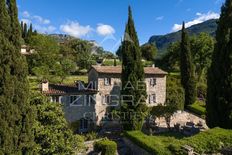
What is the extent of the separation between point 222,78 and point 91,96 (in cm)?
1622

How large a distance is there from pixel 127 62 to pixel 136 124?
6.84 meters

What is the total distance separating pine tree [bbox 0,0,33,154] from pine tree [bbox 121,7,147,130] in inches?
608

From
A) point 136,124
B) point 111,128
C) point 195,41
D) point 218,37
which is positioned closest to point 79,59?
point 195,41

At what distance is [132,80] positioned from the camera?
31.3 meters

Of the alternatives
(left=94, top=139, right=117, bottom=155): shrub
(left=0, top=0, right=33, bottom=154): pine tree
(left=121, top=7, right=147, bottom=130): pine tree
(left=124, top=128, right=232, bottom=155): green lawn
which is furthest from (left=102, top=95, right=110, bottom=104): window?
(left=0, top=0, right=33, bottom=154): pine tree

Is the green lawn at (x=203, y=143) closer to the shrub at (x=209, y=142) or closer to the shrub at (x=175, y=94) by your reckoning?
the shrub at (x=209, y=142)

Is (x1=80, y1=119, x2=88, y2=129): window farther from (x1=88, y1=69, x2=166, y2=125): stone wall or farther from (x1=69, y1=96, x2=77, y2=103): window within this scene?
(x1=69, y1=96, x2=77, y2=103): window

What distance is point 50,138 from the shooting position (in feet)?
62.6

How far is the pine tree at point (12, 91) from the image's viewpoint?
15.5 meters

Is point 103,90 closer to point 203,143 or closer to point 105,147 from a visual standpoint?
point 105,147

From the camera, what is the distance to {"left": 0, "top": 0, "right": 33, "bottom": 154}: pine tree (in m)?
15.5

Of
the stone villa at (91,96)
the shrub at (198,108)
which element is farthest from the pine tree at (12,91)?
the shrub at (198,108)

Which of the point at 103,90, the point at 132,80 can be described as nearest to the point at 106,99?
the point at 103,90

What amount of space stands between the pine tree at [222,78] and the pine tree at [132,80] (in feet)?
26.1
